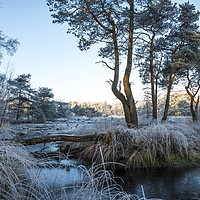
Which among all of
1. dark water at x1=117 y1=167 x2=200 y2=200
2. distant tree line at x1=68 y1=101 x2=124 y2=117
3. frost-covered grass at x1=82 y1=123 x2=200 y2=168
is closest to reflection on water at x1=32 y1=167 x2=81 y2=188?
frost-covered grass at x1=82 y1=123 x2=200 y2=168

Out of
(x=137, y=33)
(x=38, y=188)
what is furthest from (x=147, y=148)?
(x=137, y=33)

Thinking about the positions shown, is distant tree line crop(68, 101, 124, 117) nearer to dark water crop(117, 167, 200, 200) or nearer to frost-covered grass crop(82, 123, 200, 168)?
frost-covered grass crop(82, 123, 200, 168)

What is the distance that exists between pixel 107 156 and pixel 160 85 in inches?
370

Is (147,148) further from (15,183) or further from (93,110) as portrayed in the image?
(93,110)

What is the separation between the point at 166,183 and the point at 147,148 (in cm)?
108

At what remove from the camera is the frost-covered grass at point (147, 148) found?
3.27m

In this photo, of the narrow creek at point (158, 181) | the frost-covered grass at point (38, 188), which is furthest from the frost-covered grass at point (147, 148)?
the frost-covered grass at point (38, 188)

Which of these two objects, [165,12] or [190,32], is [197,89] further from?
[165,12]

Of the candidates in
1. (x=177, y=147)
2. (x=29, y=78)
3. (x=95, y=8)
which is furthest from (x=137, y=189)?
(x=29, y=78)

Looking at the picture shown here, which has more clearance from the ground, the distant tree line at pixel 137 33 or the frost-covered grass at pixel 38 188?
the distant tree line at pixel 137 33

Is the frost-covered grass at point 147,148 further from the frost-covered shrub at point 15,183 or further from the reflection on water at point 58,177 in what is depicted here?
the frost-covered shrub at point 15,183

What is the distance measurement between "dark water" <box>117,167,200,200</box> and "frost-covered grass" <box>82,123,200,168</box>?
273mm

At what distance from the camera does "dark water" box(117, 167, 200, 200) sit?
2.05 m

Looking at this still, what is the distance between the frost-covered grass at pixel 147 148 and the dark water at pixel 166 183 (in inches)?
10.7
